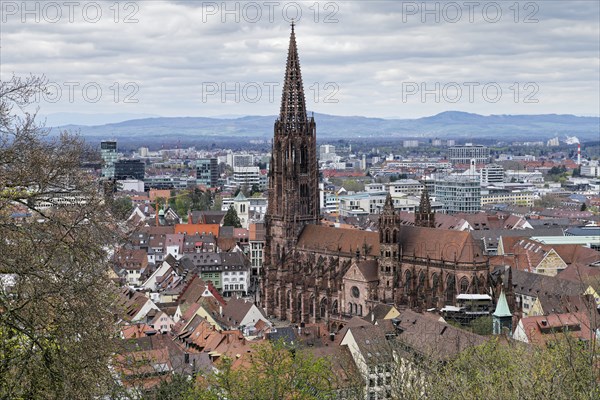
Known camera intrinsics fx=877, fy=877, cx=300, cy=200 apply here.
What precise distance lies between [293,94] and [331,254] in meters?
18.4

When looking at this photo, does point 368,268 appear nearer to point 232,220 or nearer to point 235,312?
point 235,312

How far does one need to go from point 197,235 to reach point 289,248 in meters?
38.8

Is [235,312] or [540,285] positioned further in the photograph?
[540,285]

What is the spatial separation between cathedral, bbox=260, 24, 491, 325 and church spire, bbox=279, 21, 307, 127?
0.11 metres

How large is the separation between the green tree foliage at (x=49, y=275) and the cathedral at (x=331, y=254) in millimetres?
59103

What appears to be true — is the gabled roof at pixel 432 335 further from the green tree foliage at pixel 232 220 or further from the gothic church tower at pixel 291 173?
the green tree foliage at pixel 232 220

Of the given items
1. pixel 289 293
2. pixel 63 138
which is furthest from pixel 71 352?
pixel 289 293

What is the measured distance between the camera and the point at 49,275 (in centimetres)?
2239

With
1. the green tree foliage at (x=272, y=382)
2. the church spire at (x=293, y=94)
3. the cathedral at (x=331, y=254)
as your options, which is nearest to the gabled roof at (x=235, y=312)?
the cathedral at (x=331, y=254)

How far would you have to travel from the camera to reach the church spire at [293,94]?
9656cm

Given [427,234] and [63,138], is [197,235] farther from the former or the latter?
[63,138]

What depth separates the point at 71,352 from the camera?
72.8ft

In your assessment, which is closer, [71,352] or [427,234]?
[71,352]

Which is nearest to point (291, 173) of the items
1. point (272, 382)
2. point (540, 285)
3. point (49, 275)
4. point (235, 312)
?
point (235, 312)
